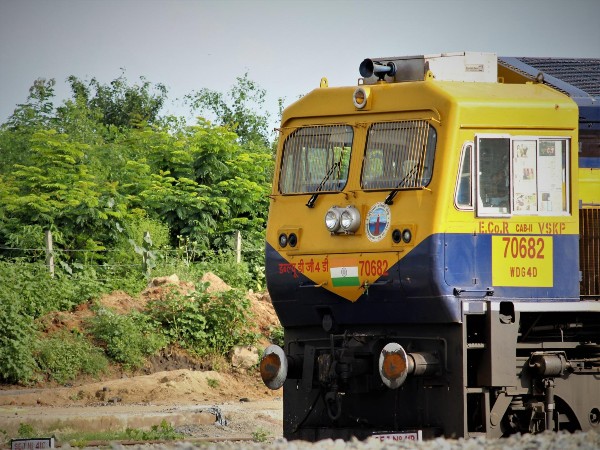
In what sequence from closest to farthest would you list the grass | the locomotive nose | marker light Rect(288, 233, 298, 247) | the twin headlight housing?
the twin headlight housing
the locomotive nose
marker light Rect(288, 233, 298, 247)
the grass

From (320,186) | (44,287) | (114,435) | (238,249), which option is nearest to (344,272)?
(320,186)

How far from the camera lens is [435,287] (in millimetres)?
10773

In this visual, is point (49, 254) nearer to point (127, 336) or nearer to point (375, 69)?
point (127, 336)

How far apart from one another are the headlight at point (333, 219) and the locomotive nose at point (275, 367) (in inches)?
56.2

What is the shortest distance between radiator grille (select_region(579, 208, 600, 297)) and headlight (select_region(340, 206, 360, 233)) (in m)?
2.40

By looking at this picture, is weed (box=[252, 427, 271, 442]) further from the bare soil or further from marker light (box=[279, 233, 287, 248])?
Answer: marker light (box=[279, 233, 287, 248])

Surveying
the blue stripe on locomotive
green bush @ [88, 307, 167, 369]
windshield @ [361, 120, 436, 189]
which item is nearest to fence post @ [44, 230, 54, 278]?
green bush @ [88, 307, 167, 369]

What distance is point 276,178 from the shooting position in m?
12.3

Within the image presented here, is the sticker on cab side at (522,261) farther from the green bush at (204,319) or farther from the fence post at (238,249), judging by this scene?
the fence post at (238,249)

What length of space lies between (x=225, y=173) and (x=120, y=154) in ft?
13.3

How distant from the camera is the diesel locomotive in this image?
1080 centimetres

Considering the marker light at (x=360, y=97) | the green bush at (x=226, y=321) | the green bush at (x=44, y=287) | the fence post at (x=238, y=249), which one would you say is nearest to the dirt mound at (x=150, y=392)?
the green bush at (x=226, y=321)

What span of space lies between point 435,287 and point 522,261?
1010 mm

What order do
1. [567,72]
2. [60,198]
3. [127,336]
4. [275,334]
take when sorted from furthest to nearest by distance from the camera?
[60,198], [275,334], [127,336], [567,72]
